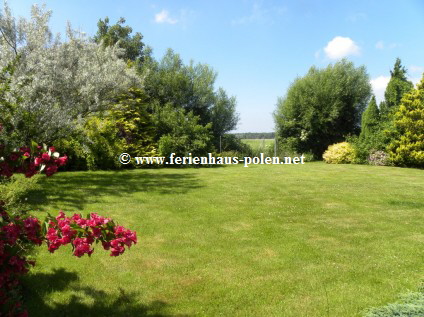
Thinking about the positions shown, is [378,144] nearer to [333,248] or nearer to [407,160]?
[407,160]

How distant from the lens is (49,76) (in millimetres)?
10078

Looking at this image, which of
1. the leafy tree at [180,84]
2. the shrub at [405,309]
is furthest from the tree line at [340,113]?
the shrub at [405,309]

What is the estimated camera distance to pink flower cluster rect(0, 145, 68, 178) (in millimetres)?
2916

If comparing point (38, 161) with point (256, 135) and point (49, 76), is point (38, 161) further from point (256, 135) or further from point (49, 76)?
point (256, 135)

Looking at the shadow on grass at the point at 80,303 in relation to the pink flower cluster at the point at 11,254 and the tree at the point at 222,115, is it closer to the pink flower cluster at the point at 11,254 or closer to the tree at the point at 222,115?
the pink flower cluster at the point at 11,254

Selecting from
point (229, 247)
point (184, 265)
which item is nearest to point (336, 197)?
point (229, 247)

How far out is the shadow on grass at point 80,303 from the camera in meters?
3.35

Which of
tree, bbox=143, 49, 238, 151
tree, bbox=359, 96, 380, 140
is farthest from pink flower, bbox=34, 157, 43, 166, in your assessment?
tree, bbox=359, 96, 380, 140

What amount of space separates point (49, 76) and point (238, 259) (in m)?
8.57

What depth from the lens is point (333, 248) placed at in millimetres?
5215

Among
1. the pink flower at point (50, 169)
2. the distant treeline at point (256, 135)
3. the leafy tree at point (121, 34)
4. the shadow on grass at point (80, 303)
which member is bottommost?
the shadow on grass at point (80, 303)

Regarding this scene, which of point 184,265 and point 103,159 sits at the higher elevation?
point 103,159

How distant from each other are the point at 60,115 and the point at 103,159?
5.90 m

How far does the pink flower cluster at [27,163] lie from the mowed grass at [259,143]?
71.3 feet
